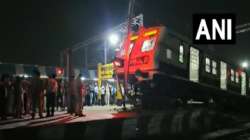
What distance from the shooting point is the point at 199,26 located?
1373 centimetres

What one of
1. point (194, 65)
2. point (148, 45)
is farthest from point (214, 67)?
point (148, 45)

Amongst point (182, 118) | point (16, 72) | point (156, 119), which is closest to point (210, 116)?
point (182, 118)

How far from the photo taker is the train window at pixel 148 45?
1070cm

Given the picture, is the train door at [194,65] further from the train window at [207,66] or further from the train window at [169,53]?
the train window at [169,53]

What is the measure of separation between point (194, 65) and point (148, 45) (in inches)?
98.3

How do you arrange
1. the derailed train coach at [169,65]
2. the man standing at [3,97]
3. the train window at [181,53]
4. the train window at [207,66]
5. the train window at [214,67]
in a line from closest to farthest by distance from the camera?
the man standing at [3,97]
the derailed train coach at [169,65]
the train window at [181,53]
the train window at [207,66]
the train window at [214,67]

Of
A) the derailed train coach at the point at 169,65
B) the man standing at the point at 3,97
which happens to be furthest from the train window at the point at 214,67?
the man standing at the point at 3,97

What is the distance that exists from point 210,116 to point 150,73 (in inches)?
135

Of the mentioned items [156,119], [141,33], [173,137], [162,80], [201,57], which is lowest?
[173,137]

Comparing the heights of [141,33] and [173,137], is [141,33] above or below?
above

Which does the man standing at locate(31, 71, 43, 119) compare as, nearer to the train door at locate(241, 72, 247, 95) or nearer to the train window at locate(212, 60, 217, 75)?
the train window at locate(212, 60, 217, 75)

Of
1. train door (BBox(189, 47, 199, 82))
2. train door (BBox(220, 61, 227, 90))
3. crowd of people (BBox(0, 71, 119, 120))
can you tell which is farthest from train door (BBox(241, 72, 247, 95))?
crowd of people (BBox(0, 71, 119, 120))

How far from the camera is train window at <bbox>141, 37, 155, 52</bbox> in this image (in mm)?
10695

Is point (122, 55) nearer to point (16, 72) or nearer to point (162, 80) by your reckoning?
point (162, 80)
